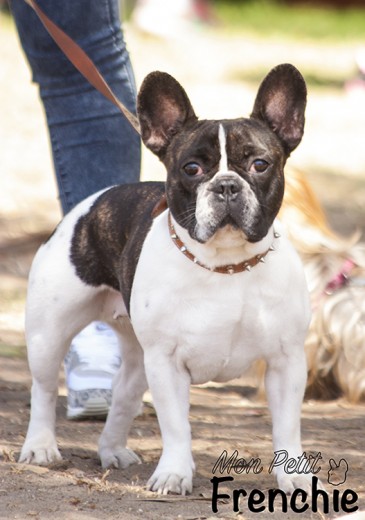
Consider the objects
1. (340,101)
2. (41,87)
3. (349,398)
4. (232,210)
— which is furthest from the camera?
(340,101)

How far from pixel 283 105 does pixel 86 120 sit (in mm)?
1150

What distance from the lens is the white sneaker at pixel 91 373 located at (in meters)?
4.07

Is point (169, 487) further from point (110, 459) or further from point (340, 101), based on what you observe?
point (340, 101)

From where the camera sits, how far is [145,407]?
171 inches

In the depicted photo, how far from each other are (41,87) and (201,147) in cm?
137

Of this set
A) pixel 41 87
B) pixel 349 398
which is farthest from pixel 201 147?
pixel 349 398

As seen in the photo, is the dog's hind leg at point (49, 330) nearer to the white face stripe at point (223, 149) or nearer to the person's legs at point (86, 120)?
the person's legs at point (86, 120)

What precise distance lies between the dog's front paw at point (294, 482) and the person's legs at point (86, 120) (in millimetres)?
1053

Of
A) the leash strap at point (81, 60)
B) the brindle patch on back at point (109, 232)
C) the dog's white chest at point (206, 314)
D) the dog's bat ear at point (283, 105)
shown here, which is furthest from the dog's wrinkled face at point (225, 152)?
the leash strap at point (81, 60)

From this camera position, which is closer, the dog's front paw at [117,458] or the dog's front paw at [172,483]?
Answer: the dog's front paw at [172,483]

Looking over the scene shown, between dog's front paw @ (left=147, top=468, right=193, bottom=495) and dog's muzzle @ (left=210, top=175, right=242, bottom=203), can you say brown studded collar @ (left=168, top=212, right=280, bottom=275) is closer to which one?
dog's muzzle @ (left=210, top=175, right=242, bottom=203)

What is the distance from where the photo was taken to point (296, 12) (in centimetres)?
2128

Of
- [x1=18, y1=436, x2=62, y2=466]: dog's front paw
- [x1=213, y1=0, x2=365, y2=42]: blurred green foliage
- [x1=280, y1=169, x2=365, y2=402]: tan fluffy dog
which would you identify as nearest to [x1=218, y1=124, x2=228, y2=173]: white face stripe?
[x1=18, y1=436, x2=62, y2=466]: dog's front paw

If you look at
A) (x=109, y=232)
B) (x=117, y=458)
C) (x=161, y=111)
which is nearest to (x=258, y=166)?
(x=161, y=111)
